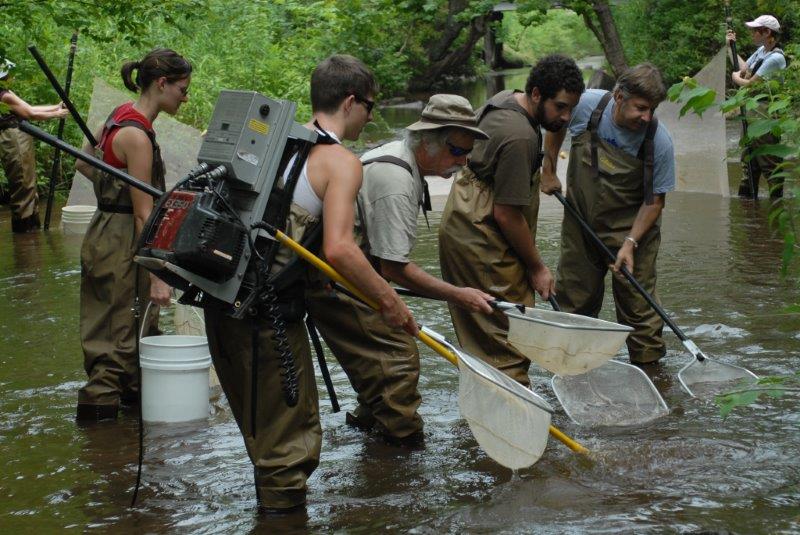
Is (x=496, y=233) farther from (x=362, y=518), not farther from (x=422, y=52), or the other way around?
(x=422, y=52)

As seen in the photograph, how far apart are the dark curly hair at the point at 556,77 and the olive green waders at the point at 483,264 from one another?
487 mm

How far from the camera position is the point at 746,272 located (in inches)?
363

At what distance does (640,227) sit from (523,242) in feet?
3.72

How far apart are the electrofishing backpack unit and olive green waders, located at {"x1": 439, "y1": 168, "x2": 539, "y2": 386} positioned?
5.56 ft

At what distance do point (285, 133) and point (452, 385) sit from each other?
2.81 meters

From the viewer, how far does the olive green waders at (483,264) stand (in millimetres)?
5727

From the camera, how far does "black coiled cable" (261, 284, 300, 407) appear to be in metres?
4.22

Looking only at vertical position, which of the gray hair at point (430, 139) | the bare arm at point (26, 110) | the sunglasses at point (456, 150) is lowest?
the sunglasses at point (456, 150)

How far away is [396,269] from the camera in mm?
4859

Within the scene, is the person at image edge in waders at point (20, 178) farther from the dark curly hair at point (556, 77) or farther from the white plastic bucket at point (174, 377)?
the dark curly hair at point (556, 77)

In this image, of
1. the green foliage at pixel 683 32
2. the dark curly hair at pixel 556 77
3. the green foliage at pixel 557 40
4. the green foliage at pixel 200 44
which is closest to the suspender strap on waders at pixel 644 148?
the dark curly hair at pixel 556 77

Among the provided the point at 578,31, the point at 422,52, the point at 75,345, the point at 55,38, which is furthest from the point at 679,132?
the point at 578,31

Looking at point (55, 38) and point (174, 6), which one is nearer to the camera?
point (174, 6)

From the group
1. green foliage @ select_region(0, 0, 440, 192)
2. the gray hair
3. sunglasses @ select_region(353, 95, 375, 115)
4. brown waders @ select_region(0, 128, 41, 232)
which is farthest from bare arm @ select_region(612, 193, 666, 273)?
brown waders @ select_region(0, 128, 41, 232)
